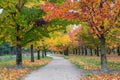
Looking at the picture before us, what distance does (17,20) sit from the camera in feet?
75.4

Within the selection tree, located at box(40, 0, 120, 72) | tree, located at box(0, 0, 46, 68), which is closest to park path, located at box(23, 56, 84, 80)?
tree, located at box(40, 0, 120, 72)

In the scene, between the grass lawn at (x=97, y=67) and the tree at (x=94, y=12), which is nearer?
the grass lawn at (x=97, y=67)

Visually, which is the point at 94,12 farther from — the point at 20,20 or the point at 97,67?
A: the point at 20,20

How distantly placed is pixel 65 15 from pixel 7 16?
7.37 meters

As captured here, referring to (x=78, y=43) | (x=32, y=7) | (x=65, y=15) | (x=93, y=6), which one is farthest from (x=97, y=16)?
(x=78, y=43)

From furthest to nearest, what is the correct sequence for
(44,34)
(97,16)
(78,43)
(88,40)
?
(78,43), (88,40), (44,34), (97,16)

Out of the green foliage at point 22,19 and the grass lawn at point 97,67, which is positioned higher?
the green foliage at point 22,19

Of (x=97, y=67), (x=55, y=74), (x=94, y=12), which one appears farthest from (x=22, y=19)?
(x=94, y=12)

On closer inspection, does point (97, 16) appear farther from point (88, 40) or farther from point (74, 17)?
point (88, 40)

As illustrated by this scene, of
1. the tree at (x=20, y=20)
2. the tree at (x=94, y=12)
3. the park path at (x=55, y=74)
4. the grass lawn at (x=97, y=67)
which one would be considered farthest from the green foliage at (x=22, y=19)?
the tree at (x=94, y=12)

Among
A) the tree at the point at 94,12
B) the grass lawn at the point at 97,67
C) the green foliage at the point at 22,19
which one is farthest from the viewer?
the green foliage at the point at 22,19

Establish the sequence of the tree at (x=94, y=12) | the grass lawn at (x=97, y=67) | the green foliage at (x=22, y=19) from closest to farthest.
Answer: the grass lawn at (x=97, y=67), the tree at (x=94, y=12), the green foliage at (x=22, y=19)

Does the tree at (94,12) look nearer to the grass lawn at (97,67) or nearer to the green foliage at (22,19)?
the grass lawn at (97,67)

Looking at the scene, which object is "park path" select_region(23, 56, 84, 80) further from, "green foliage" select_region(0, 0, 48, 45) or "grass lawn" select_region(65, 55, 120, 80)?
"green foliage" select_region(0, 0, 48, 45)
